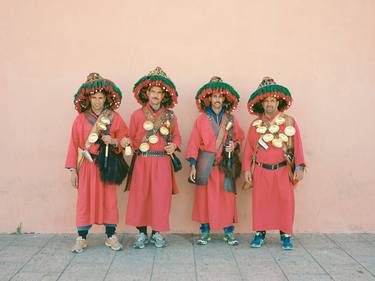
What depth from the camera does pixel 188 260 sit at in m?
4.14

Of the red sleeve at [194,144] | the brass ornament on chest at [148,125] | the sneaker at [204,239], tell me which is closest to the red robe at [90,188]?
the brass ornament on chest at [148,125]

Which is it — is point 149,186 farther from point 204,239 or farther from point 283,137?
point 283,137

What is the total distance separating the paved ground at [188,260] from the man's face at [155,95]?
1.55 m

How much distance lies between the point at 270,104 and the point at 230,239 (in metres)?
1.53

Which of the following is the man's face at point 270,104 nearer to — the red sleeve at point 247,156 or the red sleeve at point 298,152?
the red sleeve at point 298,152

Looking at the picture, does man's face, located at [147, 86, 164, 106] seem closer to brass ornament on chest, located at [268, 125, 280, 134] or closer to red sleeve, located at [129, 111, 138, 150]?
red sleeve, located at [129, 111, 138, 150]

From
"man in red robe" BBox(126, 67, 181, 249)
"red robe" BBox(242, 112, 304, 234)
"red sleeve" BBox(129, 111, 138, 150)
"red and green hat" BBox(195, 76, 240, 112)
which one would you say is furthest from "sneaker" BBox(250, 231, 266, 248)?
"red sleeve" BBox(129, 111, 138, 150)

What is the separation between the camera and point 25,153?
16.4ft

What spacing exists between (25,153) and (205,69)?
2.34 meters

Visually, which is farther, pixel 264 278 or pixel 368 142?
pixel 368 142

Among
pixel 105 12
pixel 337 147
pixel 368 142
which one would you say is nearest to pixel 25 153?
pixel 105 12

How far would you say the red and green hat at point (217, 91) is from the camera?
4.47 metres

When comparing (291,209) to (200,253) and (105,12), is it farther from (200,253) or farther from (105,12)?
(105,12)

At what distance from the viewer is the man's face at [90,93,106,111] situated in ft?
14.3
